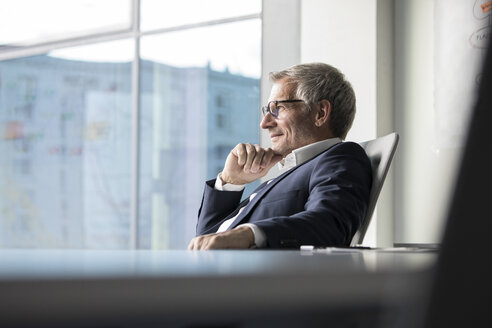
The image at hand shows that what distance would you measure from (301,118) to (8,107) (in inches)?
180

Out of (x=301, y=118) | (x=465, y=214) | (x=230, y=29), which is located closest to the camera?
(x=465, y=214)

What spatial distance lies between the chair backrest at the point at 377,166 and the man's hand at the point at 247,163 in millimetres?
409

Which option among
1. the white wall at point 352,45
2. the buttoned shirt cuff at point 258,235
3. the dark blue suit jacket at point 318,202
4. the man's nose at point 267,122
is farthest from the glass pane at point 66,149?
the buttoned shirt cuff at point 258,235

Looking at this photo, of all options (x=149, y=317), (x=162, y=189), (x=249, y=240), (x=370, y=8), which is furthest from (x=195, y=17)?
(x=149, y=317)

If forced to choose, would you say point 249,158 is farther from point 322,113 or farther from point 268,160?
point 322,113

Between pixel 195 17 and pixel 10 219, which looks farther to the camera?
pixel 10 219

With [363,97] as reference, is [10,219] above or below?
below

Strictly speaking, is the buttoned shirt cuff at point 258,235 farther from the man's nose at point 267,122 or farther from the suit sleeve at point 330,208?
the man's nose at point 267,122

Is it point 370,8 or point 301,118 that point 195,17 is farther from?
point 301,118

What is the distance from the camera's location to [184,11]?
208 inches

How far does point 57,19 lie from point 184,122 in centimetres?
157

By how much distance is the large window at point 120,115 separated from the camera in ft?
16.9

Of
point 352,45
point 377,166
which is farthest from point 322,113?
point 352,45

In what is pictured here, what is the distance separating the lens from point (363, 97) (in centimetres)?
375
